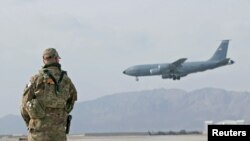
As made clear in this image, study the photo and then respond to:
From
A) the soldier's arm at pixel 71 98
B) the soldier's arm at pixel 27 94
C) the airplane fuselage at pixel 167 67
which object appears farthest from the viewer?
the airplane fuselage at pixel 167 67

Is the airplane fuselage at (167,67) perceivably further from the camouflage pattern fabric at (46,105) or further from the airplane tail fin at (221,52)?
the camouflage pattern fabric at (46,105)

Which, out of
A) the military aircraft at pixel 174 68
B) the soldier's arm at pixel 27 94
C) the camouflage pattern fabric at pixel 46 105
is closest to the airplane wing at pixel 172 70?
the military aircraft at pixel 174 68

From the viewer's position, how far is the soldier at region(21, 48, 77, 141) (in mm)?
13023

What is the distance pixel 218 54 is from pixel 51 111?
6434 inches

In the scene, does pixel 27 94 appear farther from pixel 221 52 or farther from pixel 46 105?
pixel 221 52

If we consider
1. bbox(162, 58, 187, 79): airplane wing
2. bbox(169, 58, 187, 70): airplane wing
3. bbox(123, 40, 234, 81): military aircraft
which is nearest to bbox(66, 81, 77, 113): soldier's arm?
bbox(123, 40, 234, 81): military aircraft

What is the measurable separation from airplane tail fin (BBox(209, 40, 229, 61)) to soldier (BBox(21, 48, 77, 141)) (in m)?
157

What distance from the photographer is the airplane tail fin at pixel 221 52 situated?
172m

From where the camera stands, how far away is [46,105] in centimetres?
1314

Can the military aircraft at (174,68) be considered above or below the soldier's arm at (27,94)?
below

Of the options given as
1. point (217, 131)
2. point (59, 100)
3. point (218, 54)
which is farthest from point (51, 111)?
point (218, 54)

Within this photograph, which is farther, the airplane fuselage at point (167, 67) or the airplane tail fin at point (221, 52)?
the airplane tail fin at point (221, 52)

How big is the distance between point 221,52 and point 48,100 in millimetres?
165811

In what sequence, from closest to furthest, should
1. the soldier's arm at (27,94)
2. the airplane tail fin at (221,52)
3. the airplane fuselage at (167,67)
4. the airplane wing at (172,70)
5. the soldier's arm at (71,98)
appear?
the soldier's arm at (27,94) → the soldier's arm at (71,98) → the airplane wing at (172,70) → the airplane fuselage at (167,67) → the airplane tail fin at (221,52)
